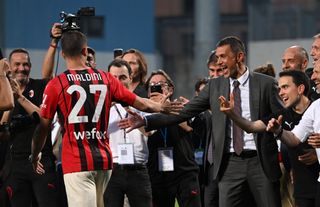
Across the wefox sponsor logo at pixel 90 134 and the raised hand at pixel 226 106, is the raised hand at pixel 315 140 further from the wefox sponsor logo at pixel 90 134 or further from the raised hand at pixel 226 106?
the wefox sponsor logo at pixel 90 134

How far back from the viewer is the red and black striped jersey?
8.69 metres

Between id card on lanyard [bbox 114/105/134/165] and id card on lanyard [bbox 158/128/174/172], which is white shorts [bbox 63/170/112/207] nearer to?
id card on lanyard [bbox 114/105/134/165]

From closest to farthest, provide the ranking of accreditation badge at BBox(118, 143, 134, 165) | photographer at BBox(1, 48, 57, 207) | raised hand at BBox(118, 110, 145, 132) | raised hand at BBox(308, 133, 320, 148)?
raised hand at BBox(308, 133, 320, 148)
raised hand at BBox(118, 110, 145, 132)
accreditation badge at BBox(118, 143, 134, 165)
photographer at BBox(1, 48, 57, 207)

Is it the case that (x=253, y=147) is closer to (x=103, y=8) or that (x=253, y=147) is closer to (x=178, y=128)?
(x=178, y=128)

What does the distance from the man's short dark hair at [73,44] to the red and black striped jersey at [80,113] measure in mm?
165

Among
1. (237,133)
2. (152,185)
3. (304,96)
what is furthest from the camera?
(152,185)

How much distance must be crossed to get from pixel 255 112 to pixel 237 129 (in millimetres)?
232

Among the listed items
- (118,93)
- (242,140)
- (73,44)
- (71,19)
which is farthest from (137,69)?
(73,44)

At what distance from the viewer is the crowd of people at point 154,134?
28.6 feet

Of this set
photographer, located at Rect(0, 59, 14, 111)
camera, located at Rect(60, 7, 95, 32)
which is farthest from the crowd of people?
camera, located at Rect(60, 7, 95, 32)

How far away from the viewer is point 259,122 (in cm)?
906

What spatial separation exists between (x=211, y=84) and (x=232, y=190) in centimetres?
103

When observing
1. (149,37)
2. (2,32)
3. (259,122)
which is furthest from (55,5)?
(259,122)

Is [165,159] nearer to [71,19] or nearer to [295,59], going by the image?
[295,59]
